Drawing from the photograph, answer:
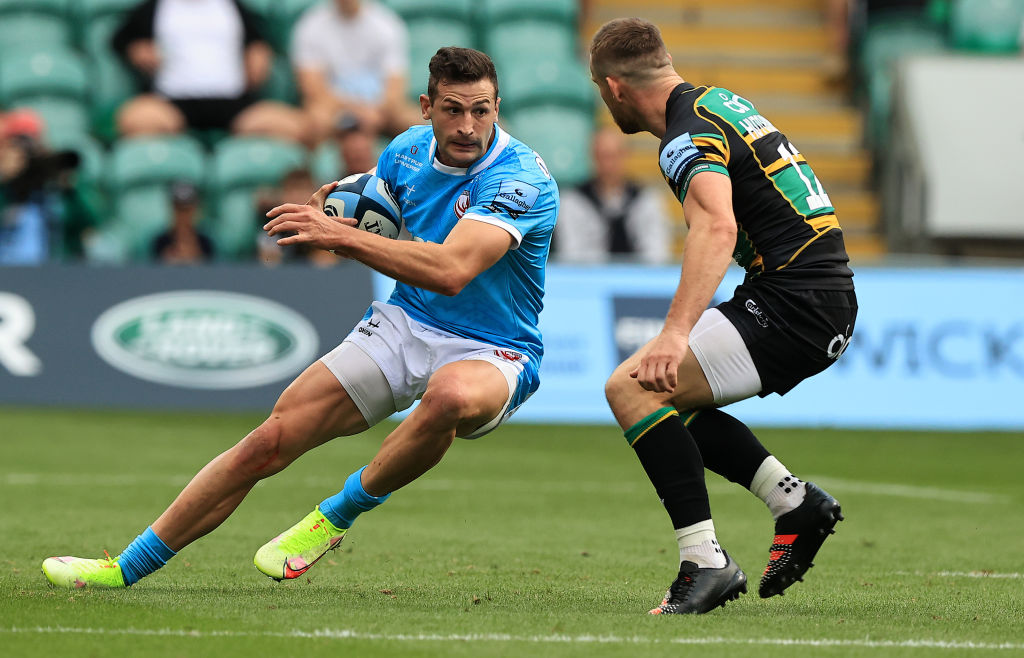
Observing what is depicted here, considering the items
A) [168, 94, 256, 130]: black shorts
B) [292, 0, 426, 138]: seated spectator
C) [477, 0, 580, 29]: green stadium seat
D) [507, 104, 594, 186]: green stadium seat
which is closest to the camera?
[292, 0, 426, 138]: seated spectator

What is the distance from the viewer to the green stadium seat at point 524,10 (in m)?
17.4

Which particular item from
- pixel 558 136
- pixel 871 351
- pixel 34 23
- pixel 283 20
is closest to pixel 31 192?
pixel 34 23

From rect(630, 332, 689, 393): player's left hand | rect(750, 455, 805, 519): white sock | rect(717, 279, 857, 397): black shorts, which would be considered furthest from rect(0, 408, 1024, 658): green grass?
rect(717, 279, 857, 397): black shorts

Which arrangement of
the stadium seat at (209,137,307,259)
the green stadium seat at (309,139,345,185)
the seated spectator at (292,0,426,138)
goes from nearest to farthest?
the green stadium seat at (309,139,345,185) → the stadium seat at (209,137,307,259) → the seated spectator at (292,0,426,138)

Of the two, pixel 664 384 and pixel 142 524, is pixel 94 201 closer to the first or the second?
pixel 142 524

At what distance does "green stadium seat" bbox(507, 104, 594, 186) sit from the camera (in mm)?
15820

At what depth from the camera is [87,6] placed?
16.6 m

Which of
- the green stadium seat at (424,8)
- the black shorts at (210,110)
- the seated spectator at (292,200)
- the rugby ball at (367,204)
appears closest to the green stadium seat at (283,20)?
the green stadium seat at (424,8)

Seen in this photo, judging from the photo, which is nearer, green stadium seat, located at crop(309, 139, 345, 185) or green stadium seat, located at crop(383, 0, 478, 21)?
green stadium seat, located at crop(309, 139, 345, 185)

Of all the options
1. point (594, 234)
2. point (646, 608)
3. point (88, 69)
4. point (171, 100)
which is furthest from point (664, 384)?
→ point (88, 69)

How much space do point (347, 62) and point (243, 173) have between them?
5.10 ft

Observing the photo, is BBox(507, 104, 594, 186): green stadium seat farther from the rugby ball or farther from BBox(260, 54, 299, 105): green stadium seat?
the rugby ball

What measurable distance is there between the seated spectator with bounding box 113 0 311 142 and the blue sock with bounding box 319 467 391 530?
968 centimetres

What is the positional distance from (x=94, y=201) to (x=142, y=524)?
7286 mm
